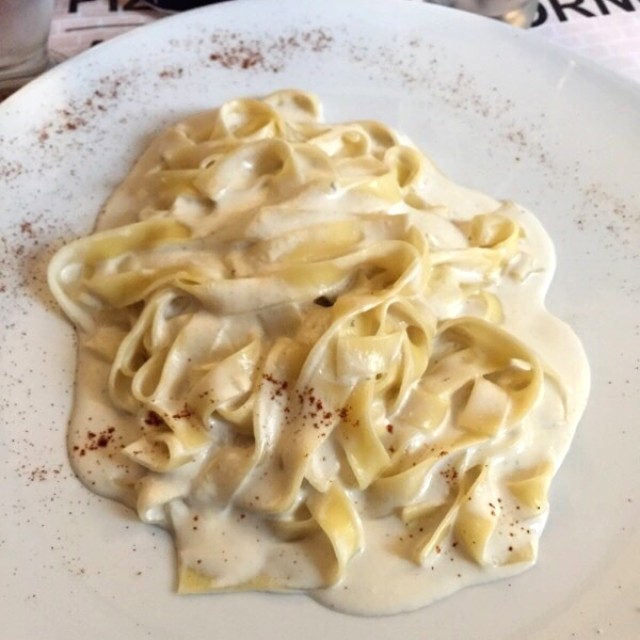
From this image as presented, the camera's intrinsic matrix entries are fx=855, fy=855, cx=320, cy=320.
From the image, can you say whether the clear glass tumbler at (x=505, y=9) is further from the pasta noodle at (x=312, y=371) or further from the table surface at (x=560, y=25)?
the pasta noodle at (x=312, y=371)

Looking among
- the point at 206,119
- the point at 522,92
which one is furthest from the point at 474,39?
the point at 206,119

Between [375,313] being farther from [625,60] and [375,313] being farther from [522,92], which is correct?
[625,60]

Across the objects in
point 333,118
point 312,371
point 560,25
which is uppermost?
point 560,25

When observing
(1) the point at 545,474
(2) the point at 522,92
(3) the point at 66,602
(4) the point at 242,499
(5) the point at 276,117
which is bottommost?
(3) the point at 66,602

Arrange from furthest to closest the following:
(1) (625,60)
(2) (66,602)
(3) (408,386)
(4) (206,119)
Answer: (1) (625,60) → (4) (206,119) → (3) (408,386) → (2) (66,602)

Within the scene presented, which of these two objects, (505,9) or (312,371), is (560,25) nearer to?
(505,9)

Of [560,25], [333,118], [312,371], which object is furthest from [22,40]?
[560,25]

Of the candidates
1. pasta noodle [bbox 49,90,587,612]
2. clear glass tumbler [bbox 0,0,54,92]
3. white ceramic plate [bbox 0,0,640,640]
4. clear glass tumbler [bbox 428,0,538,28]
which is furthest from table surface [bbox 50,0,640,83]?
pasta noodle [bbox 49,90,587,612]
